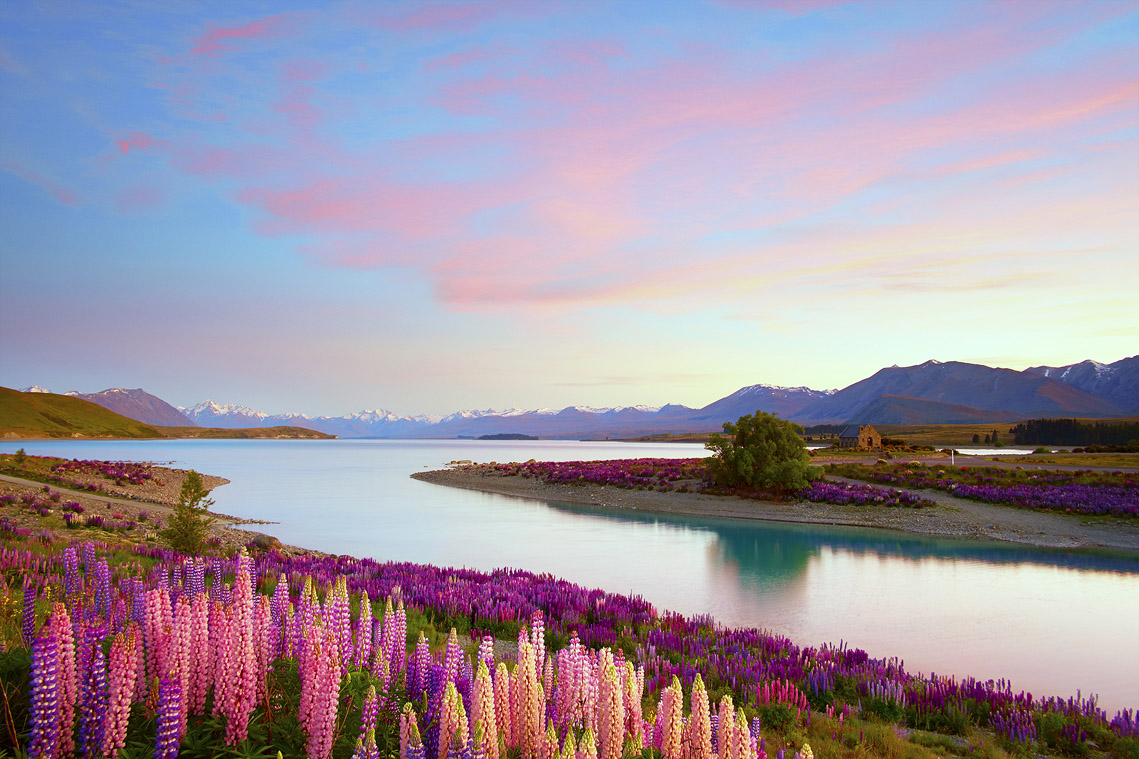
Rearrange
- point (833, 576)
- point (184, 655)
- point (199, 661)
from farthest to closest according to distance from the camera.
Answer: point (833, 576)
point (199, 661)
point (184, 655)

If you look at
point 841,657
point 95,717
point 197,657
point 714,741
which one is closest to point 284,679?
point 197,657

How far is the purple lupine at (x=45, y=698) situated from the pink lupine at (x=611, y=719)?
302 cm

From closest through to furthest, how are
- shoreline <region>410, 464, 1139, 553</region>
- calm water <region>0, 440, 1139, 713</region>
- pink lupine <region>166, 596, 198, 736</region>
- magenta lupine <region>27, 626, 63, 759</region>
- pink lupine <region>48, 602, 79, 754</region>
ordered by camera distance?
magenta lupine <region>27, 626, 63, 759</region> → pink lupine <region>48, 602, 79, 754</region> → pink lupine <region>166, 596, 198, 736</region> → calm water <region>0, 440, 1139, 713</region> → shoreline <region>410, 464, 1139, 553</region>

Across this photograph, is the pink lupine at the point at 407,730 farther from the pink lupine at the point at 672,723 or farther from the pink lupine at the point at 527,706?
the pink lupine at the point at 672,723

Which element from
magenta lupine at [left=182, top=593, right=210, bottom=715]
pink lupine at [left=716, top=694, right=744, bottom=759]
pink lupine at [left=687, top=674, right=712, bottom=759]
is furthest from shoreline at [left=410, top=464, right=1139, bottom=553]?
magenta lupine at [left=182, top=593, right=210, bottom=715]

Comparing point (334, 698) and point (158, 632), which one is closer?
point (334, 698)

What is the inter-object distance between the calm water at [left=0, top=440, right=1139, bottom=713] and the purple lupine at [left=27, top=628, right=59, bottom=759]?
15144 mm

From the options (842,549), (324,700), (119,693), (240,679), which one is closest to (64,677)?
(119,693)

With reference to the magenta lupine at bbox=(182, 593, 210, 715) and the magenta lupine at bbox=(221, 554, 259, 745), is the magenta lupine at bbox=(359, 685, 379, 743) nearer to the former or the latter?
the magenta lupine at bbox=(221, 554, 259, 745)

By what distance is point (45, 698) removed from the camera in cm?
341

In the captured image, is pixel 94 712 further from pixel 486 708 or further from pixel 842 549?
pixel 842 549

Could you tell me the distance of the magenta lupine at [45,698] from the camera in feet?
11.0

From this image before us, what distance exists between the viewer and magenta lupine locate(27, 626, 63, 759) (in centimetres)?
336

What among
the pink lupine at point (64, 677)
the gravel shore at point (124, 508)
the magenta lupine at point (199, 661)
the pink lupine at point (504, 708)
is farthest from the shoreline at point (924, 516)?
the pink lupine at point (64, 677)
